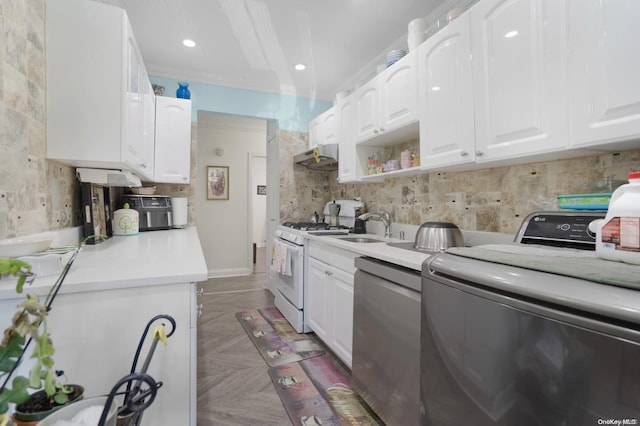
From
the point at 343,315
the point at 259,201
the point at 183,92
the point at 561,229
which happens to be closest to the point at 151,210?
the point at 183,92

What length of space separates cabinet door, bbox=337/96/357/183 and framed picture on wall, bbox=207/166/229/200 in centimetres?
261

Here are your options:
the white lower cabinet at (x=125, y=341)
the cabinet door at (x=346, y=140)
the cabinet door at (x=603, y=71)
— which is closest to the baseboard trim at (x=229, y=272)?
the cabinet door at (x=346, y=140)

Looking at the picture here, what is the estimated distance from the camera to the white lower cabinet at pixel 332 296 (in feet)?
6.40

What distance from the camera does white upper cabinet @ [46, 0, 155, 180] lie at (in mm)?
1428

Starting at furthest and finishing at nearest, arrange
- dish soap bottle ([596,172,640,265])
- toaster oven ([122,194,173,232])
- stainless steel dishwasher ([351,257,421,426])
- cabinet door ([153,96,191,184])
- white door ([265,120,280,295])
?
white door ([265,120,280,295]), cabinet door ([153,96,191,184]), toaster oven ([122,194,173,232]), stainless steel dishwasher ([351,257,421,426]), dish soap bottle ([596,172,640,265])

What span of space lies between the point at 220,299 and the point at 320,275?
71.3 inches

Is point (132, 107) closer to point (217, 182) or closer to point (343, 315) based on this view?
point (343, 315)

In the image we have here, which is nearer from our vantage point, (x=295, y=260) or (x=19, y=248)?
(x=19, y=248)

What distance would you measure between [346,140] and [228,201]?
2.79 m

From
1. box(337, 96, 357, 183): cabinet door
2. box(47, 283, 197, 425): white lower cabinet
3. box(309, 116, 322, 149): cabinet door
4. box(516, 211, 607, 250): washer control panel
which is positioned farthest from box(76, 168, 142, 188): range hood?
box(516, 211, 607, 250): washer control panel

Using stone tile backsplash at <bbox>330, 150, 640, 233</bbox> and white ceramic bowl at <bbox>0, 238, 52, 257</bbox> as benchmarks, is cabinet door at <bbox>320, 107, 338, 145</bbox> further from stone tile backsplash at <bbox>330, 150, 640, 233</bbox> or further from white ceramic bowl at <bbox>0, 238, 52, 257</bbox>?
white ceramic bowl at <bbox>0, 238, 52, 257</bbox>

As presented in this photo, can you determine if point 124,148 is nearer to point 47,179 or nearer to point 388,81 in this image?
point 47,179

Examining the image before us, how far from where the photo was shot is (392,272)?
4.68ft

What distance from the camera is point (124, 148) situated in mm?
1555
